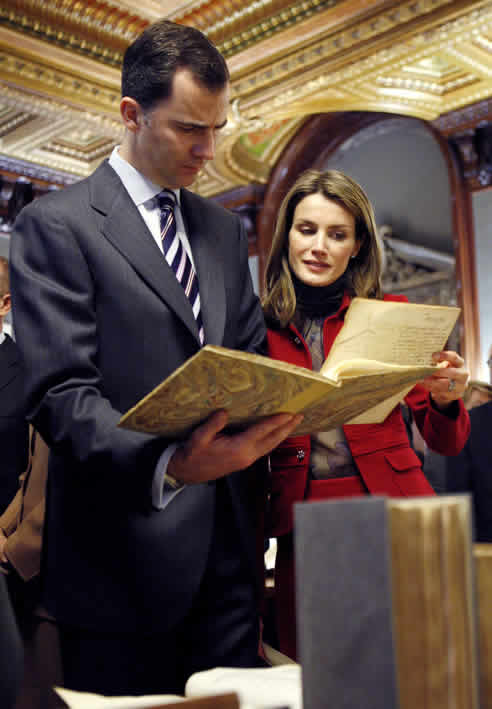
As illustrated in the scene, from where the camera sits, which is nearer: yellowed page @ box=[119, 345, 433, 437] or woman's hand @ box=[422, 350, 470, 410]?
yellowed page @ box=[119, 345, 433, 437]

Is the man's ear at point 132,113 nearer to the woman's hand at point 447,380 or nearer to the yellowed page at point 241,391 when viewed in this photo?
the yellowed page at point 241,391

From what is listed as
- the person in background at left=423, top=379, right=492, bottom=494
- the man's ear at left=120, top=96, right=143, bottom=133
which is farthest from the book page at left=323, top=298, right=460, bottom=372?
the person in background at left=423, top=379, right=492, bottom=494

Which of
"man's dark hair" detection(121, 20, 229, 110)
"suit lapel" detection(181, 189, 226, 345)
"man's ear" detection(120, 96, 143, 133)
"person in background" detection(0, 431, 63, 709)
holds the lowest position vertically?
"person in background" detection(0, 431, 63, 709)

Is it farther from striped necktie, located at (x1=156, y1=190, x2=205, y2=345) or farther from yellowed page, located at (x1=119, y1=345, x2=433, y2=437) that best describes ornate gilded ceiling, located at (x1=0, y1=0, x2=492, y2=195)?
yellowed page, located at (x1=119, y1=345, x2=433, y2=437)

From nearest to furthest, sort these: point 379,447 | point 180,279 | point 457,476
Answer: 1. point 180,279
2. point 379,447
3. point 457,476

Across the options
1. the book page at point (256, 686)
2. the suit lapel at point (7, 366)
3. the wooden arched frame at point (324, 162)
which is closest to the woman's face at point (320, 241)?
the book page at point (256, 686)

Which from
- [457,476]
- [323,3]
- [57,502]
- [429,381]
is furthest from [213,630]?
[323,3]

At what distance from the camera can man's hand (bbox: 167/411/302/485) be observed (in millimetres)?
999

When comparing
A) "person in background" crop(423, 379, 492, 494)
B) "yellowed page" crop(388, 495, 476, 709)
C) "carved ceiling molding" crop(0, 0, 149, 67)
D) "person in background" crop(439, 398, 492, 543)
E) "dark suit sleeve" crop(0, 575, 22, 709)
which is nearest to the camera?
"yellowed page" crop(388, 495, 476, 709)

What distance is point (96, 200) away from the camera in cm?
123

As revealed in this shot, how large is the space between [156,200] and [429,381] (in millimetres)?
681

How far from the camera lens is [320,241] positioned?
1710 millimetres

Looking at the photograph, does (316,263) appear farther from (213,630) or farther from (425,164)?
(425,164)

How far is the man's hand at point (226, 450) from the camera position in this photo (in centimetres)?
100
